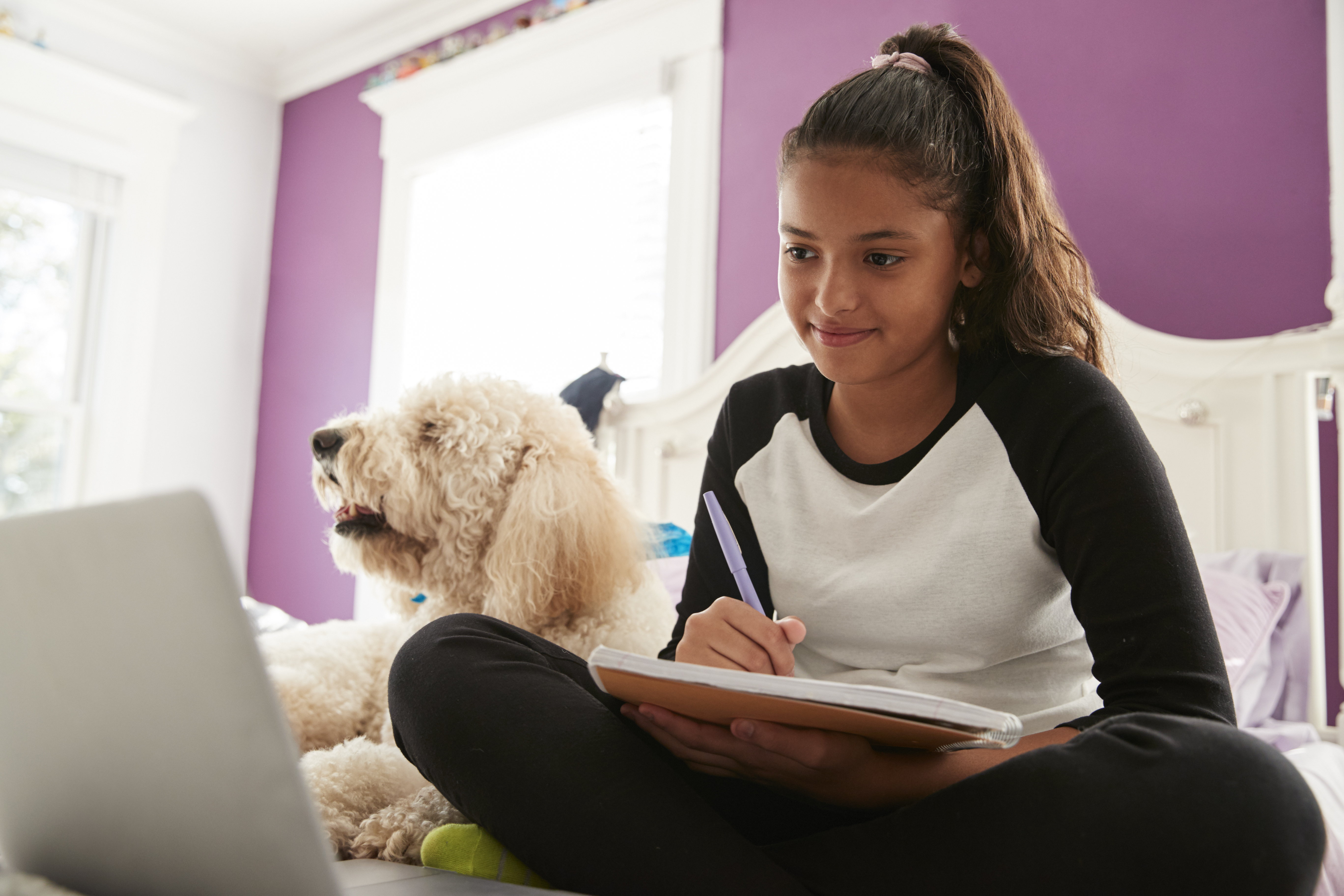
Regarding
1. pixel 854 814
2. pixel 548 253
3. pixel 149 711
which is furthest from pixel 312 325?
pixel 149 711

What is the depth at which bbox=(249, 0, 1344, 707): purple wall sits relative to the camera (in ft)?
5.82

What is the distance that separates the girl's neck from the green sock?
548 mm

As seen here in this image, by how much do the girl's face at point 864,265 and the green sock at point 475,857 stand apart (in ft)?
1.84

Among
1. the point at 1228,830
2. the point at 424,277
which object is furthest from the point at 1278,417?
the point at 424,277

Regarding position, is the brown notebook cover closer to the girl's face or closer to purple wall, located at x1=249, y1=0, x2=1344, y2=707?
the girl's face

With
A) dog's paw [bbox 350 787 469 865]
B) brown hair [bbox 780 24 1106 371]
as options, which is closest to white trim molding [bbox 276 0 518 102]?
brown hair [bbox 780 24 1106 371]

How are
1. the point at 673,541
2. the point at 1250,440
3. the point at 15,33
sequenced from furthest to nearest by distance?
the point at 15,33 → the point at 673,541 → the point at 1250,440

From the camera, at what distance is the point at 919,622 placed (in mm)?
932

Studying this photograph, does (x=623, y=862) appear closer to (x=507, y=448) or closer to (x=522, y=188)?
(x=507, y=448)

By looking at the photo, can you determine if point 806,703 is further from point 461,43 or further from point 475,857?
point 461,43

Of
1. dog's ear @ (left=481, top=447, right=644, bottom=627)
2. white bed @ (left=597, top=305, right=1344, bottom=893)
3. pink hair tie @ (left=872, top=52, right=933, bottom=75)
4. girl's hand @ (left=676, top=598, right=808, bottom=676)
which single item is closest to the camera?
girl's hand @ (left=676, top=598, right=808, bottom=676)

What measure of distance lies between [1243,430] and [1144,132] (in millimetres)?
708

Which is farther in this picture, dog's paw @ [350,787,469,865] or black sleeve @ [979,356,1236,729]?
dog's paw @ [350,787,469,865]

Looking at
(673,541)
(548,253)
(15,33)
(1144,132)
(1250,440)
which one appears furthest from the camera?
(15,33)
